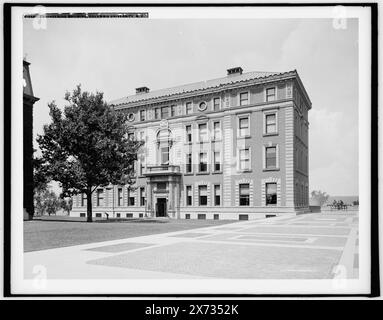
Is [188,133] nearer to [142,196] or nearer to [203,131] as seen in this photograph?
[203,131]

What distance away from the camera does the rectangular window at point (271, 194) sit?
25.4m

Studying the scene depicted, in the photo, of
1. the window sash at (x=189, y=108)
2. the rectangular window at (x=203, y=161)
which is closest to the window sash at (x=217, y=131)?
the rectangular window at (x=203, y=161)

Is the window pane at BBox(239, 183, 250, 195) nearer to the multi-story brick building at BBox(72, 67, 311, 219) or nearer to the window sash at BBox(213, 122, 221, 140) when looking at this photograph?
the multi-story brick building at BBox(72, 67, 311, 219)

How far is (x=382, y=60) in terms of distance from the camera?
25.0ft

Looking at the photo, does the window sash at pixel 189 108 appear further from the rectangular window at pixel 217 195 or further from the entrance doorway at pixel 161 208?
the entrance doorway at pixel 161 208

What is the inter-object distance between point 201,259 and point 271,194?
1694 cm

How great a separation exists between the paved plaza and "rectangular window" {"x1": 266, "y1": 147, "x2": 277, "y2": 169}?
12.4m

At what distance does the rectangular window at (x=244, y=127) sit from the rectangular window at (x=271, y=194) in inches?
157

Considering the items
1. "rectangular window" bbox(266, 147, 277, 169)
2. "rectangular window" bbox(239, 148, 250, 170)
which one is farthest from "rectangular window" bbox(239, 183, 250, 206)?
"rectangular window" bbox(266, 147, 277, 169)

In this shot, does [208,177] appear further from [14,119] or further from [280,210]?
[14,119]

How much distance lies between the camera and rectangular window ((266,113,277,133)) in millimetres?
25438

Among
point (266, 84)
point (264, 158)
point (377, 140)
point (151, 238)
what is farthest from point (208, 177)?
point (377, 140)
